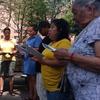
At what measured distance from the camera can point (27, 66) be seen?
26.9 feet

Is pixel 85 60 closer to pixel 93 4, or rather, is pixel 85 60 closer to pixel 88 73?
pixel 88 73

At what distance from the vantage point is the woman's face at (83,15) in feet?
9.64

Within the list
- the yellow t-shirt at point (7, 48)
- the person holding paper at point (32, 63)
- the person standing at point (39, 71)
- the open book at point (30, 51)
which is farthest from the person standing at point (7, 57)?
the open book at point (30, 51)

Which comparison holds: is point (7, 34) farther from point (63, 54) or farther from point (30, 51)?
point (63, 54)

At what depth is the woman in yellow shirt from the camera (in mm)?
4633

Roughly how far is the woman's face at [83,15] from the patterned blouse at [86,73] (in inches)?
2.9

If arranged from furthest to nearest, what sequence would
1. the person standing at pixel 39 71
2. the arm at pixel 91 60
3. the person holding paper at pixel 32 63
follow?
the person holding paper at pixel 32 63 < the person standing at pixel 39 71 < the arm at pixel 91 60

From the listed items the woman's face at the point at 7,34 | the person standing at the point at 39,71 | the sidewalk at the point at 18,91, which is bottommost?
the sidewalk at the point at 18,91

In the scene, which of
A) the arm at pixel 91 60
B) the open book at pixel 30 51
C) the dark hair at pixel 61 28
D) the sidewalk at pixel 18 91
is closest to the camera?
the arm at pixel 91 60

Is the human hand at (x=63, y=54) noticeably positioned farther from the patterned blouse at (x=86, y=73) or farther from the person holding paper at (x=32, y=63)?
the person holding paper at (x=32, y=63)

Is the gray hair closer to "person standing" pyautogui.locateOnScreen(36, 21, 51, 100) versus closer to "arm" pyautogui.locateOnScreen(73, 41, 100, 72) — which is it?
"arm" pyautogui.locateOnScreen(73, 41, 100, 72)

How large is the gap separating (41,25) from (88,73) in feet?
15.3

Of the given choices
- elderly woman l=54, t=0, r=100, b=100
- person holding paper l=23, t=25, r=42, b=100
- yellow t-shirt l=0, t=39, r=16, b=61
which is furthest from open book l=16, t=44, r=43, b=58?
yellow t-shirt l=0, t=39, r=16, b=61

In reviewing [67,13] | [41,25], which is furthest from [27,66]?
[67,13]
